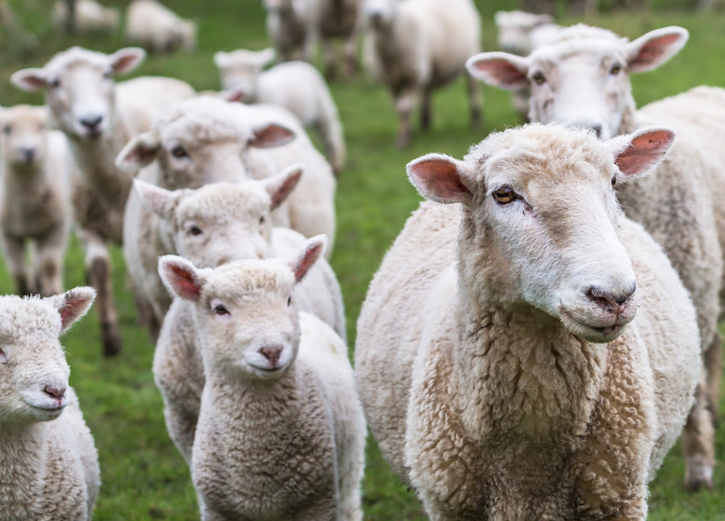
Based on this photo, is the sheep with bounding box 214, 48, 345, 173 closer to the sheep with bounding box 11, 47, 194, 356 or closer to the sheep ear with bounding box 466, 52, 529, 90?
the sheep with bounding box 11, 47, 194, 356

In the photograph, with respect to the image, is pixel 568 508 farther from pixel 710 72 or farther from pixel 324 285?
pixel 710 72

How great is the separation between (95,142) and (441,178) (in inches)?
193

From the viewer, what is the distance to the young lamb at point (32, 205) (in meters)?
8.62

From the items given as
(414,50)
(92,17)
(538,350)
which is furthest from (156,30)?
(538,350)

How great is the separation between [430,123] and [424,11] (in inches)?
57.2

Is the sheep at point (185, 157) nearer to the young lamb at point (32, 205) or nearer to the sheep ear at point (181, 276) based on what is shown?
the sheep ear at point (181, 276)

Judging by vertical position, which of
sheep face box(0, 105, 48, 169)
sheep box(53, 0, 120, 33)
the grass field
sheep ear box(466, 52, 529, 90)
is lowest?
sheep box(53, 0, 120, 33)

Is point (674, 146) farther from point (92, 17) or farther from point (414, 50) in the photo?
point (92, 17)

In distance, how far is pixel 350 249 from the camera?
9.42m

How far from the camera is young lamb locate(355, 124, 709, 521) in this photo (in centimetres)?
299

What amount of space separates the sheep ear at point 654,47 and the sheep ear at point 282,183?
5.80 ft

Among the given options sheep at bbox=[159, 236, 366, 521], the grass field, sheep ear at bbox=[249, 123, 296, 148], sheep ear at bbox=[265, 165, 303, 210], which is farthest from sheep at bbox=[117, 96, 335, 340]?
sheep at bbox=[159, 236, 366, 521]

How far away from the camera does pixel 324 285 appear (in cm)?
578

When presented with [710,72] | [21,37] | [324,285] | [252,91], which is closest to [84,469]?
[324,285]
